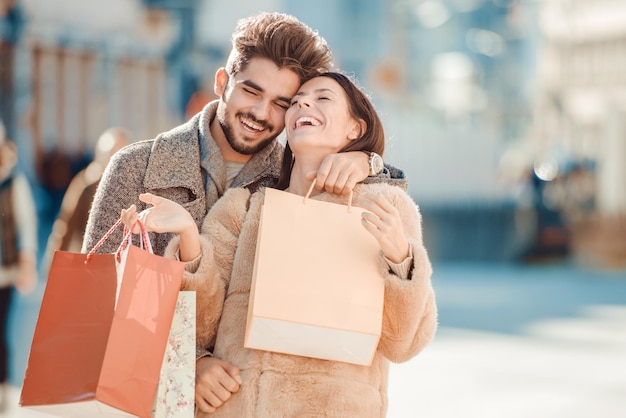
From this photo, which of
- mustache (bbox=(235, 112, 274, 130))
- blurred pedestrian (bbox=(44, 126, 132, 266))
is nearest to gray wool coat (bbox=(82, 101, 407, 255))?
mustache (bbox=(235, 112, 274, 130))

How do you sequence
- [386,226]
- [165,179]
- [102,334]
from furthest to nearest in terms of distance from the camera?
[165,179]
[386,226]
[102,334]

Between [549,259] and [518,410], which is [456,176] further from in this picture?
[518,410]

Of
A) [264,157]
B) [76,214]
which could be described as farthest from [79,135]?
[264,157]

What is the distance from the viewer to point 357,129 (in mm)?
3113

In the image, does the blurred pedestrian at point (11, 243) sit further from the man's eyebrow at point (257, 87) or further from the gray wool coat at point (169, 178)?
the man's eyebrow at point (257, 87)

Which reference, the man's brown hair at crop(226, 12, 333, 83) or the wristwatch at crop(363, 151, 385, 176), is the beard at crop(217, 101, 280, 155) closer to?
the man's brown hair at crop(226, 12, 333, 83)

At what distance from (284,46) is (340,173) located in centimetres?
58

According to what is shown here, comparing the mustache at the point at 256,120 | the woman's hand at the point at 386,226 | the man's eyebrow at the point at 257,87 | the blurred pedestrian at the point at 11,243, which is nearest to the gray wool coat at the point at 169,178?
the mustache at the point at 256,120

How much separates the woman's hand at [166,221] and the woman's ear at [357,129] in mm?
592

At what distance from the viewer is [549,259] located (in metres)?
21.3

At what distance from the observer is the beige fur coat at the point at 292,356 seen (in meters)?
2.75

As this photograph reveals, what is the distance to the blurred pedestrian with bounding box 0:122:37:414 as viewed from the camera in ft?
21.8

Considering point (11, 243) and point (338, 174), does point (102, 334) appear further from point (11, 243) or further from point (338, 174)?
point (11, 243)

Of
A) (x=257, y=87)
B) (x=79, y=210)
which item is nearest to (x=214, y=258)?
(x=257, y=87)
